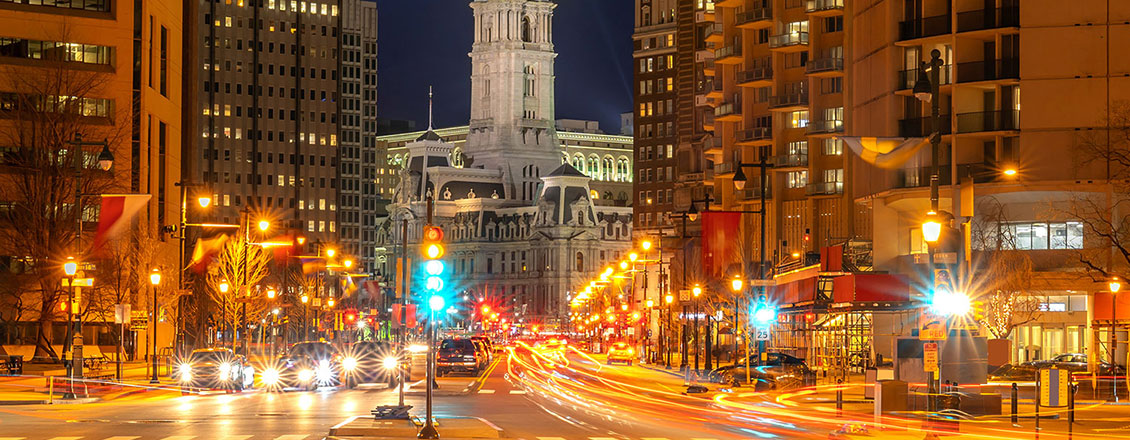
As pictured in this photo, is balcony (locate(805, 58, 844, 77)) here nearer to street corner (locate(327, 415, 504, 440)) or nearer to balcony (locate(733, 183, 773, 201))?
balcony (locate(733, 183, 773, 201))

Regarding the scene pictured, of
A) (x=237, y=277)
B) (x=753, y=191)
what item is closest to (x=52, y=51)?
(x=237, y=277)

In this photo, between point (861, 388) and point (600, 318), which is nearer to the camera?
point (861, 388)

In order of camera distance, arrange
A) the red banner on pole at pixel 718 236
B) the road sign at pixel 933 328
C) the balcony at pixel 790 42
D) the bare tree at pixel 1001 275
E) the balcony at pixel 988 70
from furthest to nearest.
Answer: the balcony at pixel 790 42, the red banner on pole at pixel 718 236, the balcony at pixel 988 70, the bare tree at pixel 1001 275, the road sign at pixel 933 328

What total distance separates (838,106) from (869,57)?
24.5 metres

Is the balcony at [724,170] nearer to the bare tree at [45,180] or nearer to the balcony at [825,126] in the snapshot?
the balcony at [825,126]

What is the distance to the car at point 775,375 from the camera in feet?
177

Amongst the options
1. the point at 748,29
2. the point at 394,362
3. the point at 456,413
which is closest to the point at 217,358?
the point at 394,362

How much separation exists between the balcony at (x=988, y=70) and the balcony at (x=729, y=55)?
46732 millimetres

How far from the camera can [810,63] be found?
3900 inches

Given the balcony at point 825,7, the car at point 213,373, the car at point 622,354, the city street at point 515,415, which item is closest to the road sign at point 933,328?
the city street at point 515,415

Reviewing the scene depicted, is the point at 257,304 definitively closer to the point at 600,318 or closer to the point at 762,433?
the point at 762,433

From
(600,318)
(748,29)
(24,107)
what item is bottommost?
(600,318)

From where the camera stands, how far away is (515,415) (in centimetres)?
3653

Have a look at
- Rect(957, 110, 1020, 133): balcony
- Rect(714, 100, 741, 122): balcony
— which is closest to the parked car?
Rect(957, 110, 1020, 133): balcony
